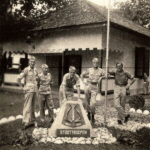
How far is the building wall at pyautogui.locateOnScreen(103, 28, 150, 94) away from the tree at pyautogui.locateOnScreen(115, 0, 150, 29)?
1.57 metres

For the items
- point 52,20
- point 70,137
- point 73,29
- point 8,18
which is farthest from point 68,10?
point 70,137

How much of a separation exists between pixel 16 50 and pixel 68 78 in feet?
31.6

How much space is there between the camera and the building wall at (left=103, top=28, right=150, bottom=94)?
1180 centimetres

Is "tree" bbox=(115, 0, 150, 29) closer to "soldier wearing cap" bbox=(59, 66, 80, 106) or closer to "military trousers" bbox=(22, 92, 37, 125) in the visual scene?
"soldier wearing cap" bbox=(59, 66, 80, 106)

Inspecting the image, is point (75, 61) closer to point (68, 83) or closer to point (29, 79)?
point (68, 83)

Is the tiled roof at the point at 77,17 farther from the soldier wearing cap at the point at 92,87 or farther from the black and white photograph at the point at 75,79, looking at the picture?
the soldier wearing cap at the point at 92,87

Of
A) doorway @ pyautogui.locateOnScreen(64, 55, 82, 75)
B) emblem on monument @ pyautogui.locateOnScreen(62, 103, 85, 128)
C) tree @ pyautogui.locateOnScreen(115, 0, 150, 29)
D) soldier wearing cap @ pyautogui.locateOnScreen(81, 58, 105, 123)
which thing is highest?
tree @ pyautogui.locateOnScreen(115, 0, 150, 29)

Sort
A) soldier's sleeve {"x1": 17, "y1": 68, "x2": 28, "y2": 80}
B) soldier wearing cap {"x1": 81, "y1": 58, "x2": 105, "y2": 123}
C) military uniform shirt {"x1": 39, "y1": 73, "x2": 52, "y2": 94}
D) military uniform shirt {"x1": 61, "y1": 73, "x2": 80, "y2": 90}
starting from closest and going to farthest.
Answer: soldier's sleeve {"x1": 17, "y1": 68, "x2": 28, "y2": 80} < military uniform shirt {"x1": 61, "y1": 73, "x2": 80, "y2": 90} < military uniform shirt {"x1": 39, "y1": 73, "x2": 52, "y2": 94} < soldier wearing cap {"x1": 81, "y1": 58, "x2": 105, "y2": 123}

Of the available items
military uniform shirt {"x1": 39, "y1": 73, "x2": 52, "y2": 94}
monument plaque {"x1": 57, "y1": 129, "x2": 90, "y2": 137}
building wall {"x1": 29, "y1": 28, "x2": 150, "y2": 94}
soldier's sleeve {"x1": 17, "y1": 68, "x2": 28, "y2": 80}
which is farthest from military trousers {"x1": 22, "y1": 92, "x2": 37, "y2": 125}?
building wall {"x1": 29, "y1": 28, "x2": 150, "y2": 94}

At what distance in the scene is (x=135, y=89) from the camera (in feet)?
44.6

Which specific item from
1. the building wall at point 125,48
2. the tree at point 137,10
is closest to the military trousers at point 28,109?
the building wall at point 125,48

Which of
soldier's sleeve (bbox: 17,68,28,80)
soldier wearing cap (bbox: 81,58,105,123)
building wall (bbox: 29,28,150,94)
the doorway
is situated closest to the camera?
soldier's sleeve (bbox: 17,68,28,80)

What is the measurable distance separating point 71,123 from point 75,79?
1397 mm

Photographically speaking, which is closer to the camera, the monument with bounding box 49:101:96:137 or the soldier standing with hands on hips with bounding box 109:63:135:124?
the monument with bounding box 49:101:96:137
